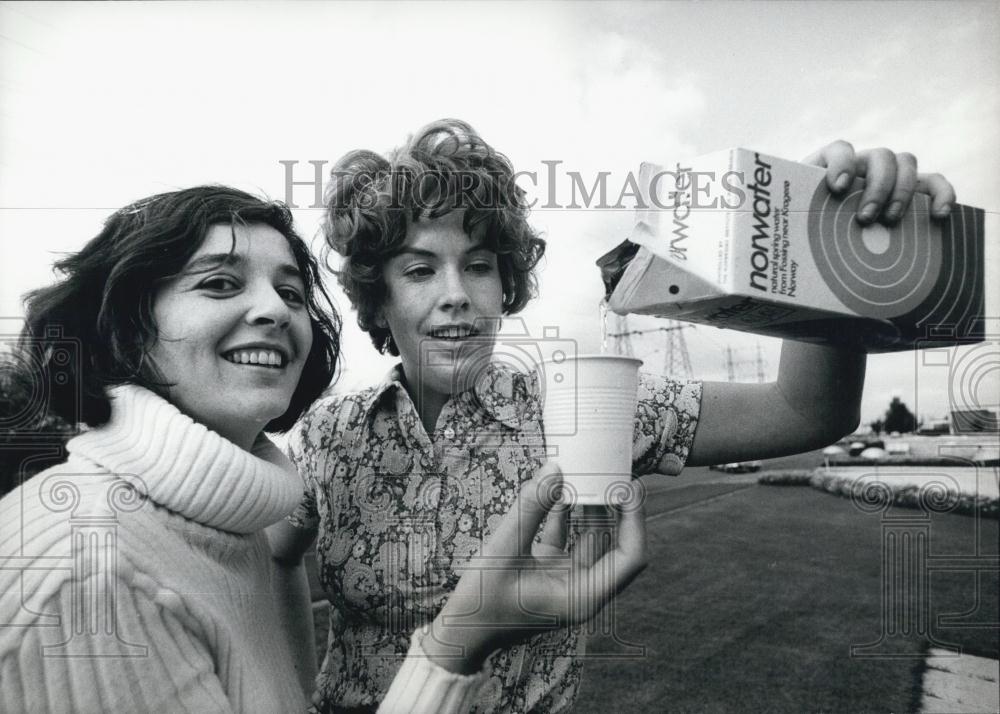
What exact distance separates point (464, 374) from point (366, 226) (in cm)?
33

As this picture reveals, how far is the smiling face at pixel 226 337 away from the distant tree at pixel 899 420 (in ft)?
4.06

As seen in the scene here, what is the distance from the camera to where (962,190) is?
133 cm

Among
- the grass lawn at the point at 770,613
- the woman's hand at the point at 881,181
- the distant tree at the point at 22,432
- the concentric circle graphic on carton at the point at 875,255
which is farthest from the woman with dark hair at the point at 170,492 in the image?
the grass lawn at the point at 770,613

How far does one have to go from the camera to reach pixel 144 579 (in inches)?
33.9

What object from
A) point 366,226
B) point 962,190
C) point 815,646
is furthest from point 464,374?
point 815,646

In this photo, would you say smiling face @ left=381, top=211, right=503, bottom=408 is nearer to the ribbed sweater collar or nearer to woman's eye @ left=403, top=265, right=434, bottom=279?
woman's eye @ left=403, top=265, right=434, bottom=279

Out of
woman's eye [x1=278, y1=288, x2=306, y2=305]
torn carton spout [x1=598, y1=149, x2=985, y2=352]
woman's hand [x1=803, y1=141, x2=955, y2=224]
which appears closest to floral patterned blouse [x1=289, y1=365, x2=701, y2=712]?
woman's eye [x1=278, y1=288, x2=306, y2=305]

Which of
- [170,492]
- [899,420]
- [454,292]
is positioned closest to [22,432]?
[170,492]

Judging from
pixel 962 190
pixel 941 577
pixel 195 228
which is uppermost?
pixel 962 190

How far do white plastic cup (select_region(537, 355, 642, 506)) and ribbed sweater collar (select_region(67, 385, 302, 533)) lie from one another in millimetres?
448

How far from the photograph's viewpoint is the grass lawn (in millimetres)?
1629

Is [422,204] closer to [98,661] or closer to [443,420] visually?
[443,420]

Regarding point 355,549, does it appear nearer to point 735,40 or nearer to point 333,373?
point 333,373

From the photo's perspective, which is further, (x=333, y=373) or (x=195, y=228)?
(x=333, y=373)
